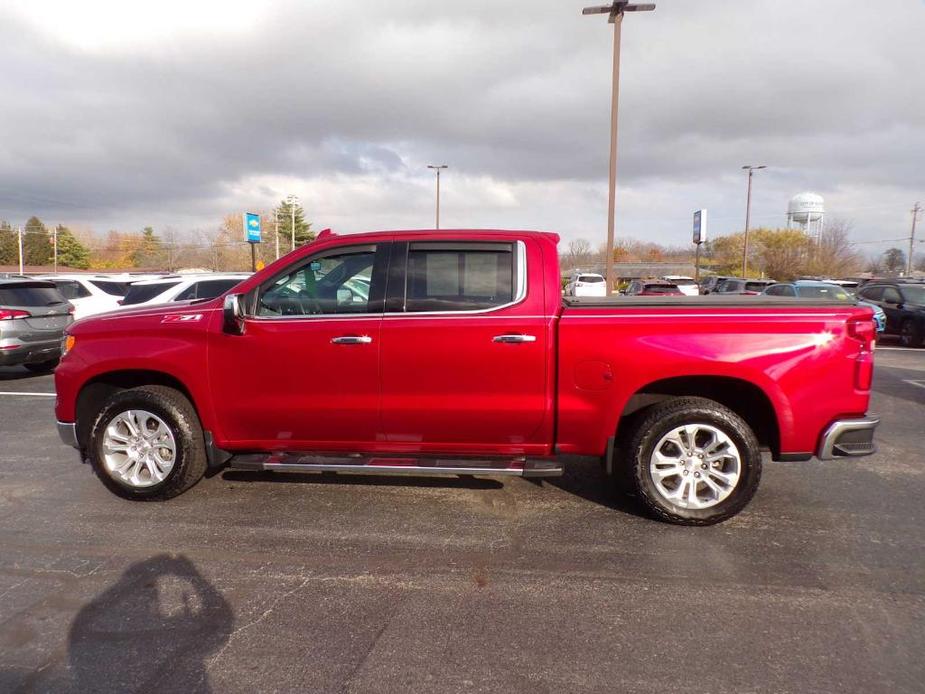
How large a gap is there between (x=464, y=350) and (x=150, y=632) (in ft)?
7.55

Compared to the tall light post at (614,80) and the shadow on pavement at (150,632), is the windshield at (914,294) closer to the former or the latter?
the tall light post at (614,80)

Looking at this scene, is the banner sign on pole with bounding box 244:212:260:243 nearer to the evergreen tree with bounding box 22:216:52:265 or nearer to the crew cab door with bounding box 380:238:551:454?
the crew cab door with bounding box 380:238:551:454

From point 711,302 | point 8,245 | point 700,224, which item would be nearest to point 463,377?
point 711,302

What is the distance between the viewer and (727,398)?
4352 mm

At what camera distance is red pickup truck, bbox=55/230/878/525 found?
3896 mm

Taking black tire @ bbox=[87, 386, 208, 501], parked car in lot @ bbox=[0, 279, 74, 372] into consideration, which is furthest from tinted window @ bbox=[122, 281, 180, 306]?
black tire @ bbox=[87, 386, 208, 501]

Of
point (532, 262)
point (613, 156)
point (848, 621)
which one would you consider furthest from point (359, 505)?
point (613, 156)

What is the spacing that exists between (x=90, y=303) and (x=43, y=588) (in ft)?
34.8

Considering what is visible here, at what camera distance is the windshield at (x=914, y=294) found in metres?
15.4

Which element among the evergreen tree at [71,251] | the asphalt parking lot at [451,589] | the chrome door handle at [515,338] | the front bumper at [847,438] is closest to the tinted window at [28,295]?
the asphalt parking lot at [451,589]

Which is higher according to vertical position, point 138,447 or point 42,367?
point 138,447

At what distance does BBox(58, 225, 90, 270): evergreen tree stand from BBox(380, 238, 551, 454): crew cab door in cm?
8532

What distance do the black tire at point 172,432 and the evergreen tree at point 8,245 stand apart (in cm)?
9517

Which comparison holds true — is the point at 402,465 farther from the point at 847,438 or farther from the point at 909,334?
the point at 909,334
